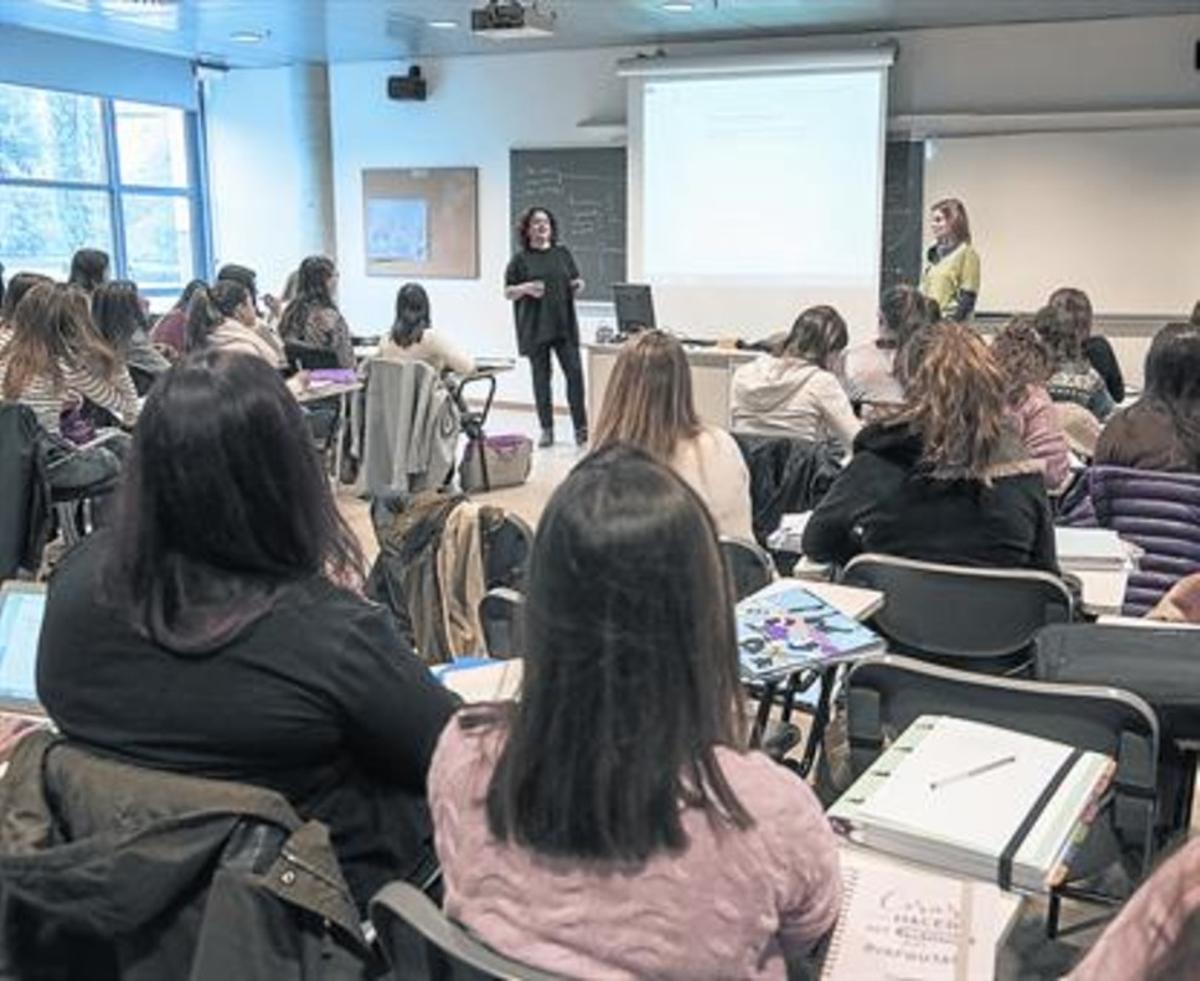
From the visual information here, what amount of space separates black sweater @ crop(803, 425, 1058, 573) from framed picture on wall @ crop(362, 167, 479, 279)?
7.22 m

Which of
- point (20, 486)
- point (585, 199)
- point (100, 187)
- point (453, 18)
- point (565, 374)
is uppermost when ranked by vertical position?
point (453, 18)

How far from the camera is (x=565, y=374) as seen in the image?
27.4 feet

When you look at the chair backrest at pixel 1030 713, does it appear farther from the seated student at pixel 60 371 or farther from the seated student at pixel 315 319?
the seated student at pixel 315 319

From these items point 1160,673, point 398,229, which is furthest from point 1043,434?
point 398,229

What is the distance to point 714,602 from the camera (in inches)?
47.6

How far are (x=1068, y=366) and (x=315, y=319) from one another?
374 centimetres

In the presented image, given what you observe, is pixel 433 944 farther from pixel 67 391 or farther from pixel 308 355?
pixel 308 355

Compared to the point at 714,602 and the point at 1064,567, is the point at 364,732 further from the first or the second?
the point at 1064,567

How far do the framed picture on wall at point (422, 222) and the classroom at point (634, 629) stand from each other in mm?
2026

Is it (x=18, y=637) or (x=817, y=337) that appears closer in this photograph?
(x=18, y=637)

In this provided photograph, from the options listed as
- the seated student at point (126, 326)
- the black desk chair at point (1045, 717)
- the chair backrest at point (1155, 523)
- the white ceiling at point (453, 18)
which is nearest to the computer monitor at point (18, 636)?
the black desk chair at point (1045, 717)

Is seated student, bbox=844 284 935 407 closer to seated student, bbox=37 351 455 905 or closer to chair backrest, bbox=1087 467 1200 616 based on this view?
chair backrest, bbox=1087 467 1200 616

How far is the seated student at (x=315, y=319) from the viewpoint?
21.6 ft

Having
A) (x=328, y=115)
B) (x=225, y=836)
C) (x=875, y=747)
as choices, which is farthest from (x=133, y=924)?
(x=328, y=115)
